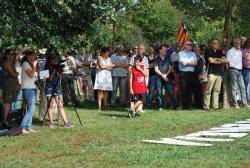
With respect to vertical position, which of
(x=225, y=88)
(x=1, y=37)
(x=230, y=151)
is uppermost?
(x=1, y=37)

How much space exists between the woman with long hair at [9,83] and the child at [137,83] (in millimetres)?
3254

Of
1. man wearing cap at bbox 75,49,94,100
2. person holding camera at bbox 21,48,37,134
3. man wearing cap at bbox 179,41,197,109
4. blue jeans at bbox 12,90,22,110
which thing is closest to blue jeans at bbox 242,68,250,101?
man wearing cap at bbox 179,41,197,109

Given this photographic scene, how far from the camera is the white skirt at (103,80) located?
1658cm

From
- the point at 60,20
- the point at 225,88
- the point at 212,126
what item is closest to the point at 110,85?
the point at 225,88

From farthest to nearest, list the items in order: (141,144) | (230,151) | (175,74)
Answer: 1. (175,74)
2. (141,144)
3. (230,151)

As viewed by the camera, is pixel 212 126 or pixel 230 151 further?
pixel 212 126

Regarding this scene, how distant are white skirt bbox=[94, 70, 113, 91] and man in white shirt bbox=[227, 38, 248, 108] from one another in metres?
3.64

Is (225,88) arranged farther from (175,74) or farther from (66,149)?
(66,149)

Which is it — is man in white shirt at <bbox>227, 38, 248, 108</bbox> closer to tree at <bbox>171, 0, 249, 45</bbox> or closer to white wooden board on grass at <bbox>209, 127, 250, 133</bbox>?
white wooden board on grass at <bbox>209, 127, 250, 133</bbox>

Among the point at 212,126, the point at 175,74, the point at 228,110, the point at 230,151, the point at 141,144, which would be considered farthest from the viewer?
the point at 175,74

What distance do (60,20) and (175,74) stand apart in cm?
690

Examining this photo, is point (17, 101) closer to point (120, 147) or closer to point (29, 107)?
point (29, 107)

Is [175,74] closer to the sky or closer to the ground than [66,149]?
closer to the sky

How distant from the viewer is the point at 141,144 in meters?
10.2
